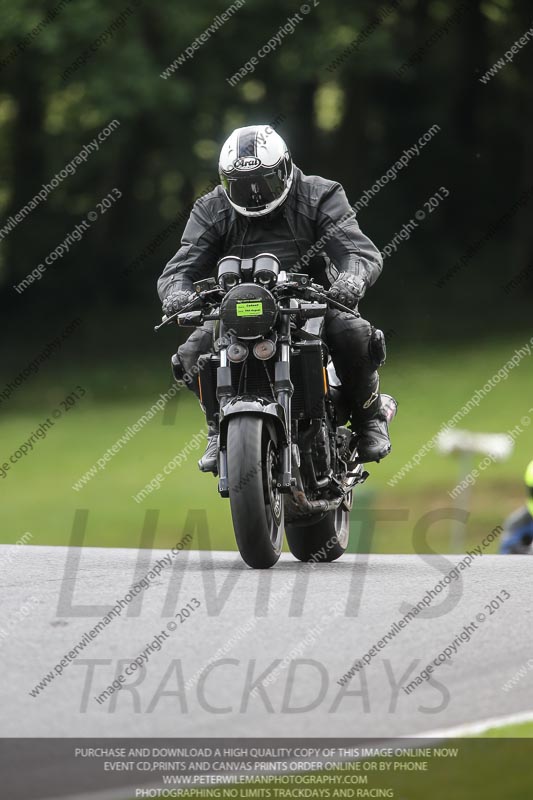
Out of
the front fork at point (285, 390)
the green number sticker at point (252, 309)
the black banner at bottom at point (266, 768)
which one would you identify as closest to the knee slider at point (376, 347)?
the front fork at point (285, 390)

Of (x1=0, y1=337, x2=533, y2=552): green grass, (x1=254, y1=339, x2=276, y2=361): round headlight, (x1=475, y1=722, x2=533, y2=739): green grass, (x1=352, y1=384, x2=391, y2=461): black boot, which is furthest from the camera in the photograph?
(x1=0, y1=337, x2=533, y2=552): green grass

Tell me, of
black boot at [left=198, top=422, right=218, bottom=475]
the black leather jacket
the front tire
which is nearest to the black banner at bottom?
the front tire

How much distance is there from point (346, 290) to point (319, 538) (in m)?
1.81

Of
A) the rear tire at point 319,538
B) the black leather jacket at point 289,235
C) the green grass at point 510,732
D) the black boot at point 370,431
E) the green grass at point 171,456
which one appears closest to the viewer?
the green grass at point 510,732

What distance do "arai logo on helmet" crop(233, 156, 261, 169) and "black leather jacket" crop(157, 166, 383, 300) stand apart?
1.34ft

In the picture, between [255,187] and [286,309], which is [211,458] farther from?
[255,187]

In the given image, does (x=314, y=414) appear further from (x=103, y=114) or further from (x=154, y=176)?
(x=154, y=176)

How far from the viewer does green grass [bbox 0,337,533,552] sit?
19.1 metres

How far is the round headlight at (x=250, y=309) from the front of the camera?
256 inches

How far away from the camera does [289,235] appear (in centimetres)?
731

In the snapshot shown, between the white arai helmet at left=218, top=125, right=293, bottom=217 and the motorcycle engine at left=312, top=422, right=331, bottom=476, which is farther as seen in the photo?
the motorcycle engine at left=312, top=422, right=331, bottom=476

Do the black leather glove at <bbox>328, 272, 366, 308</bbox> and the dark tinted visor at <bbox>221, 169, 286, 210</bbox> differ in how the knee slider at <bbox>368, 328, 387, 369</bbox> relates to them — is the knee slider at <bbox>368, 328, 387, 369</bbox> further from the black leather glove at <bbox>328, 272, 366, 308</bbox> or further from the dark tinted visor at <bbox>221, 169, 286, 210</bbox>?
the dark tinted visor at <bbox>221, 169, 286, 210</bbox>

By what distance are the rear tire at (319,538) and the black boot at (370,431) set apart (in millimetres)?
452

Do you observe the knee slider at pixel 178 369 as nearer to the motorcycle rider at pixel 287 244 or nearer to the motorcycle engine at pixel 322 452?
the motorcycle rider at pixel 287 244
